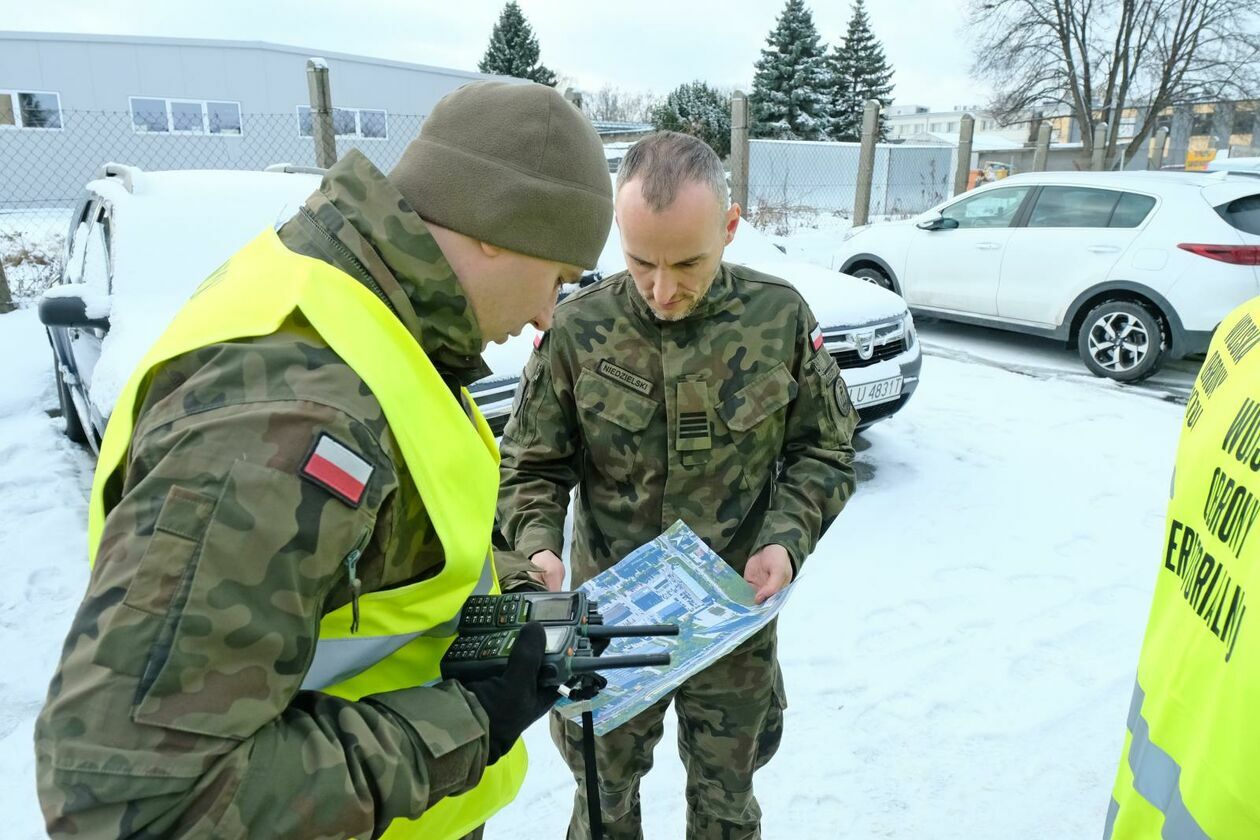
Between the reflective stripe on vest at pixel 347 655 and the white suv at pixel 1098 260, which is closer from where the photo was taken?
the reflective stripe on vest at pixel 347 655

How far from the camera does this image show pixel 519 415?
1.96 metres

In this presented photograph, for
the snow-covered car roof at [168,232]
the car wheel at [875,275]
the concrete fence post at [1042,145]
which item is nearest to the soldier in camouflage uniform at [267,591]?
the snow-covered car roof at [168,232]

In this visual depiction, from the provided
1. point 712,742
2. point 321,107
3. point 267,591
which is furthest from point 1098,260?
point 267,591

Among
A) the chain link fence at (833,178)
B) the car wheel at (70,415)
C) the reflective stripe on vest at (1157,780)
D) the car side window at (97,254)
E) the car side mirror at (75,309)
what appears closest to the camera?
the reflective stripe on vest at (1157,780)

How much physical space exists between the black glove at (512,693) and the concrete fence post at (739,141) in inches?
336

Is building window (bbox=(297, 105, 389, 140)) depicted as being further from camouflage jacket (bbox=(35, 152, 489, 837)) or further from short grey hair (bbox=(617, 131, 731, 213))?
camouflage jacket (bbox=(35, 152, 489, 837))

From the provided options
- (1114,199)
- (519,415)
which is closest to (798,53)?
(1114,199)

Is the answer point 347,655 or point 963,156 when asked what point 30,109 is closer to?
point 963,156

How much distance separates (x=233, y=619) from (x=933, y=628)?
3.20 meters

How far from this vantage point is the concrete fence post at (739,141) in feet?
29.2

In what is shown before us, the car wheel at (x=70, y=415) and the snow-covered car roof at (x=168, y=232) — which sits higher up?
the snow-covered car roof at (x=168, y=232)

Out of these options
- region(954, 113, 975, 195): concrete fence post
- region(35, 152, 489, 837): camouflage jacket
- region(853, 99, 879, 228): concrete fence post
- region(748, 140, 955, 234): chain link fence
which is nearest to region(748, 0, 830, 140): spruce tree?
region(748, 140, 955, 234): chain link fence

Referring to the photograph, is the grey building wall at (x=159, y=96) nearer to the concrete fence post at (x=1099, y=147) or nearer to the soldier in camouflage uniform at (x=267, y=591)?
the concrete fence post at (x=1099, y=147)

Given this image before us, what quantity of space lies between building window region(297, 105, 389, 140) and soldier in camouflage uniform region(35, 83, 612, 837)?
18993 mm
